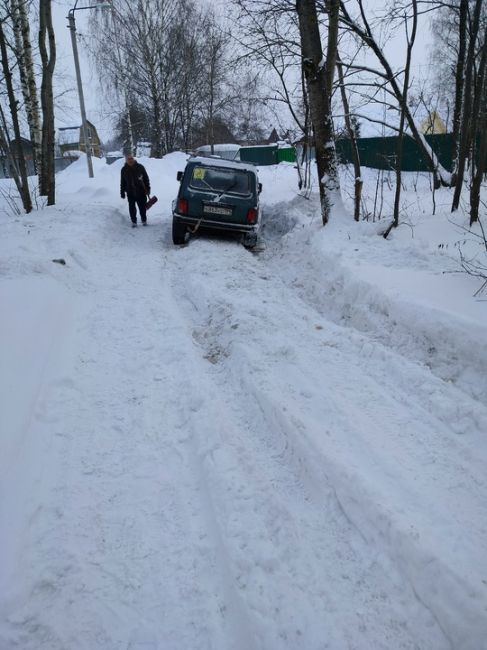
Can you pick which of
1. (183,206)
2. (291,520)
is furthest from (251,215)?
(291,520)

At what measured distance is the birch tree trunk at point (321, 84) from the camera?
780cm

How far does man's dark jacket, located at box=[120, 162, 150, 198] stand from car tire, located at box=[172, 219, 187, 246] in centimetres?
218

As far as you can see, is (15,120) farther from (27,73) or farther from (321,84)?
(321,84)

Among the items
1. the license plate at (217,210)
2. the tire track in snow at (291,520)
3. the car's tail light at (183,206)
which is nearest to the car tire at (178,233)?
the car's tail light at (183,206)

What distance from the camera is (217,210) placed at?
840 centimetres

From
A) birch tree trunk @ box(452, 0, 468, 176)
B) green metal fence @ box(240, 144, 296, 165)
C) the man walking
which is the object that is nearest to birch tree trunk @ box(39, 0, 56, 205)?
the man walking

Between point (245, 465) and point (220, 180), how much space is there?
7074 millimetres

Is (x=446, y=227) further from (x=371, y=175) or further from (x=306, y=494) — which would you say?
(x=371, y=175)

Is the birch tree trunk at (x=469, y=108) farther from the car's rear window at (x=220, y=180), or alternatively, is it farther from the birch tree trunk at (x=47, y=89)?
the birch tree trunk at (x=47, y=89)

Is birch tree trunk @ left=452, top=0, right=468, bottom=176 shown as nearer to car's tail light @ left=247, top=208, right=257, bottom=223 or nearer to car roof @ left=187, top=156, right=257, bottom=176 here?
car roof @ left=187, top=156, right=257, bottom=176

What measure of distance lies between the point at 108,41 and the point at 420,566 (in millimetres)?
31218

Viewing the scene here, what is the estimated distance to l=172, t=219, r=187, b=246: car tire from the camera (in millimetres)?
8492

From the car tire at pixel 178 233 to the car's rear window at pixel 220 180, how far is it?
842 mm

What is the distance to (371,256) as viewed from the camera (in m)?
6.27
